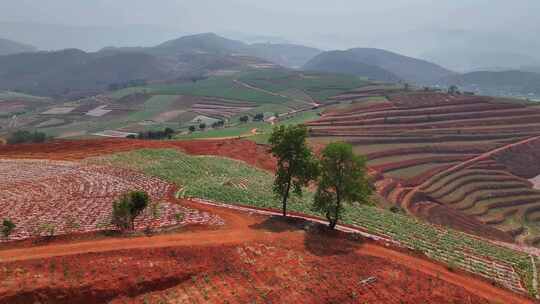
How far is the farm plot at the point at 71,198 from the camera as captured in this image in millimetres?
41844

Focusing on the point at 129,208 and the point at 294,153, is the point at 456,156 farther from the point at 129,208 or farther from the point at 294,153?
the point at 129,208

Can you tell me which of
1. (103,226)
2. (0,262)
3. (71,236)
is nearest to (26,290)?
(0,262)

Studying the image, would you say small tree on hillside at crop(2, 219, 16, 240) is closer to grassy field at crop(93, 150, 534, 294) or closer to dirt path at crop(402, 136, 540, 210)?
grassy field at crop(93, 150, 534, 294)

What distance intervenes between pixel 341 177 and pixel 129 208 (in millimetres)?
24784

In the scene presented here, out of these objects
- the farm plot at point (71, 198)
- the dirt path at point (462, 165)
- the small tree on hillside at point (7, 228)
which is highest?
the small tree on hillside at point (7, 228)

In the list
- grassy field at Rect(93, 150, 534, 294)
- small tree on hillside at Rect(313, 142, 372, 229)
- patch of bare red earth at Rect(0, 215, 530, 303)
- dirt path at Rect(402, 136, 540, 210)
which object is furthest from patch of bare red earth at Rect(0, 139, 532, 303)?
dirt path at Rect(402, 136, 540, 210)

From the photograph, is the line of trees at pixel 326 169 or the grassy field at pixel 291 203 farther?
the grassy field at pixel 291 203

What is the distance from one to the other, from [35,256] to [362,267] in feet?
102

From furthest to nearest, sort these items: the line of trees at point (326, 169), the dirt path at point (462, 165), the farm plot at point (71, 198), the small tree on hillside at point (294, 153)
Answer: the dirt path at point (462, 165), the small tree on hillside at point (294, 153), the line of trees at point (326, 169), the farm plot at point (71, 198)

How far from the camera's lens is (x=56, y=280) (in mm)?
29203

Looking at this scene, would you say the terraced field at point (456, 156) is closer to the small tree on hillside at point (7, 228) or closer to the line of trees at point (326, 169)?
the line of trees at point (326, 169)

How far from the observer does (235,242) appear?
38500 mm

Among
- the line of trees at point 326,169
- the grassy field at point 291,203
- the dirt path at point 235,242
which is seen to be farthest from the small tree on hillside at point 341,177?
the grassy field at point 291,203

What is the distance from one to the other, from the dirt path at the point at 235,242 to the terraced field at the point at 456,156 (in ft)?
176
